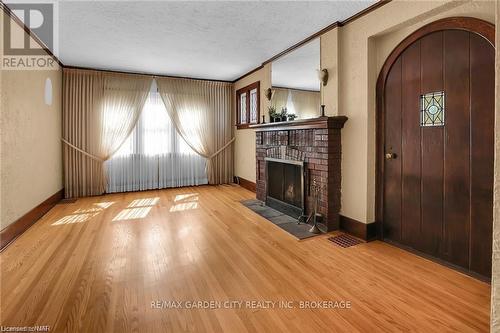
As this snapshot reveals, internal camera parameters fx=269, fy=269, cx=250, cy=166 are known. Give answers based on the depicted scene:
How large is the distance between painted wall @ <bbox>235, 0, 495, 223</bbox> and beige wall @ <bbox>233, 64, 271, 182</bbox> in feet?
5.44

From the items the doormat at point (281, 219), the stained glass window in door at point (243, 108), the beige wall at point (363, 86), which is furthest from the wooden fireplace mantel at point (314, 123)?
the stained glass window in door at point (243, 108)

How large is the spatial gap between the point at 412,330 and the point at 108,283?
215 centimetres

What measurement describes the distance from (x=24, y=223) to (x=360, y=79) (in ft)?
14.4

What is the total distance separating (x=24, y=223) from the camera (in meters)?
3.32

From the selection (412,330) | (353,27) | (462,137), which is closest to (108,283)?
(412,330)

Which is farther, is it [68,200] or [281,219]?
[68,200]

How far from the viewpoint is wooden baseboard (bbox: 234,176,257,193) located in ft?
18.7

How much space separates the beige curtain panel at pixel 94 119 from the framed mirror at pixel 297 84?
9.48ft

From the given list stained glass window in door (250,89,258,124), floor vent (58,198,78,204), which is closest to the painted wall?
stained glass window in door (250,89,258,124)

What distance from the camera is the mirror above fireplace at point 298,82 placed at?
3.66 m

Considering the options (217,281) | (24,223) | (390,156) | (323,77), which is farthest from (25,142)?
(390,156)

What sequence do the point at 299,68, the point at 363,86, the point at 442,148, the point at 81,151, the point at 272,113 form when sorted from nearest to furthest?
the point at 442,148, the point at 363,86, the point at 299,68, the point at 272,113, the point at 81,151

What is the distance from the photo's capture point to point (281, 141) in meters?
4.20

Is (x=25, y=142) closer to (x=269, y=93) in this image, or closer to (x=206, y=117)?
(x=206, y=117)
